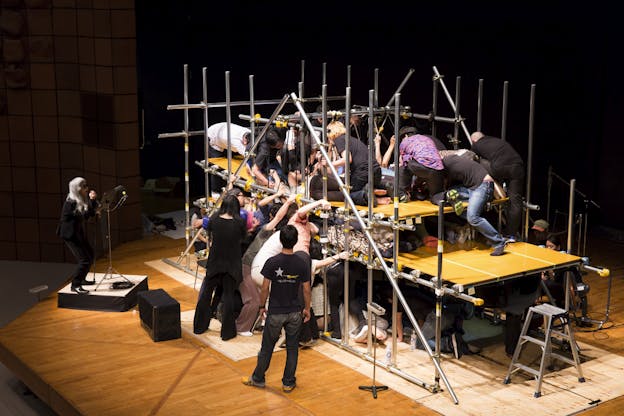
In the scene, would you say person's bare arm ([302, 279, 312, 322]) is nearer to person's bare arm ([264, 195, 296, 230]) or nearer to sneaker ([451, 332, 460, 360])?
person's bare arm ([264, 195, 296, 230])

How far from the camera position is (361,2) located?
1220 centimetres

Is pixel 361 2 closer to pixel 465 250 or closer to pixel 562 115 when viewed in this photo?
pixel 562 115

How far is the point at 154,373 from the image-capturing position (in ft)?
24.0

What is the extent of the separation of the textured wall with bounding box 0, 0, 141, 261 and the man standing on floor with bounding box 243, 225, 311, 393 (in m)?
5.43

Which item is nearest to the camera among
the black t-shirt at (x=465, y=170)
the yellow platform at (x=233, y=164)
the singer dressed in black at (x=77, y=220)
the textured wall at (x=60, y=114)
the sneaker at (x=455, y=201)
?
the sneaker at (x=455, y=201)

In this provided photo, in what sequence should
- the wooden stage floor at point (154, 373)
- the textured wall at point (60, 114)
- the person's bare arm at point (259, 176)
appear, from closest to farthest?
the wooden stage floor at point (154, 373)
the person's bare arm at point (259, 176)
the textured wall at point (60, 114)

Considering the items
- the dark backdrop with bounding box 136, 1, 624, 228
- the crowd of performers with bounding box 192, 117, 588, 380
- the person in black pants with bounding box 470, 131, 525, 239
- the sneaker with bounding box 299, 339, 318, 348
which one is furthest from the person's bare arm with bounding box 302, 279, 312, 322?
the dark backdrop with bounding box 136, 1, 624, 228

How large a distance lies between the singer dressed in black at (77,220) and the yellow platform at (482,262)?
3.23m

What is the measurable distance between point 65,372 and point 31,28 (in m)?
6.32

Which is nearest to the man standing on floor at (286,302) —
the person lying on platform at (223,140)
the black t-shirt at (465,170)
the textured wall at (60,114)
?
the black t-shirt at (465,170)

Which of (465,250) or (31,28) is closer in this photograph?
(465,250)

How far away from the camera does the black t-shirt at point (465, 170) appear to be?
7664 millimetres

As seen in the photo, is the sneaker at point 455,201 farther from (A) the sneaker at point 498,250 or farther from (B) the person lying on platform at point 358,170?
(B) the person lying on platform at point 358,170

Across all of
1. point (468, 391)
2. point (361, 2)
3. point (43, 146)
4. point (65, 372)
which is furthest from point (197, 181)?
point (468, 391)
